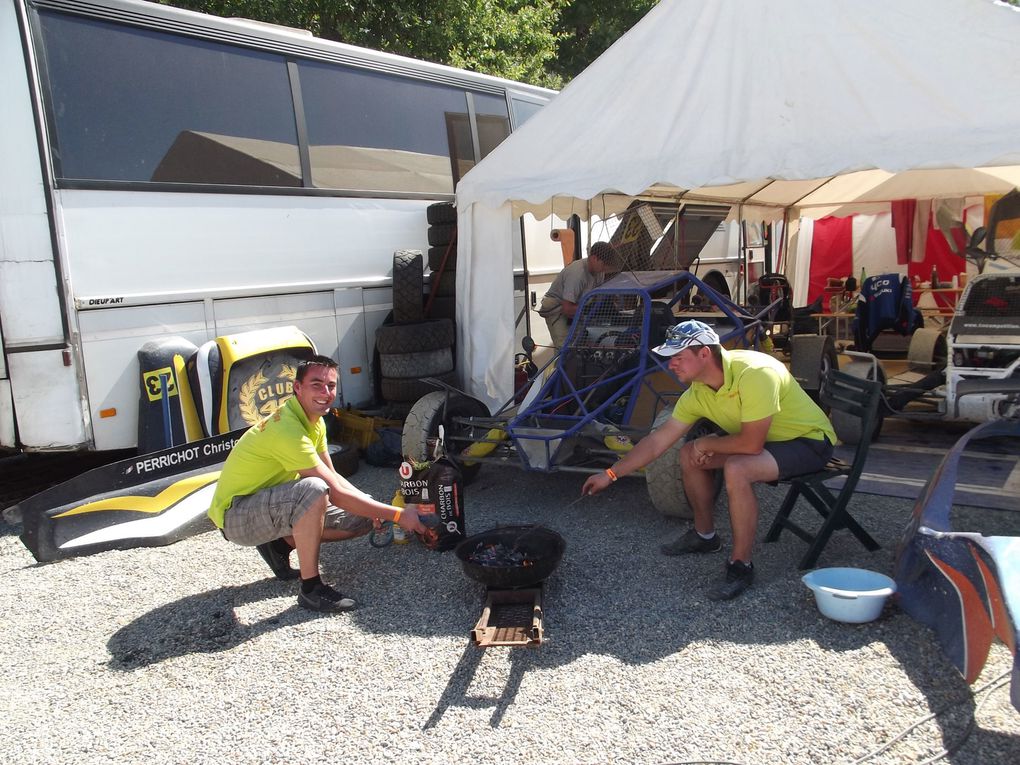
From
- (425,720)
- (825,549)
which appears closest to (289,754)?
(425,720)

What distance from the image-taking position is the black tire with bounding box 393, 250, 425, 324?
6648mm

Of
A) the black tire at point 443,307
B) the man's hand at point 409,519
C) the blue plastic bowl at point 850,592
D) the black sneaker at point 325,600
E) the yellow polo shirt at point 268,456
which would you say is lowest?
the black sneaker at point 325,600

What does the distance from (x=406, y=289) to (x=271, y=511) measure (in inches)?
127

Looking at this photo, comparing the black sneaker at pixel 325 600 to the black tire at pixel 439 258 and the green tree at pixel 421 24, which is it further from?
the green tree at pixel 421 24

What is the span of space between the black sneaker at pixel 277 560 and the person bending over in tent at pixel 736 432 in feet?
5.33

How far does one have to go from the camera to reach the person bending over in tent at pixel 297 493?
3.75m

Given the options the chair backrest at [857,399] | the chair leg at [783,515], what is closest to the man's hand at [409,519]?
the chair leg at [783,515]

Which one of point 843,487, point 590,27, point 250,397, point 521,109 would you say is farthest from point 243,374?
point 590,27

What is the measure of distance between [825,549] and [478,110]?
5574 mm

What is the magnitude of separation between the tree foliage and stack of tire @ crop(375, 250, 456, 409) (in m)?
6.60

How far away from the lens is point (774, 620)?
347 cm

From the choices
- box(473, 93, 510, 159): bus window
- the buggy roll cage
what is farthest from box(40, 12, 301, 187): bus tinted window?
the buggy roll cage

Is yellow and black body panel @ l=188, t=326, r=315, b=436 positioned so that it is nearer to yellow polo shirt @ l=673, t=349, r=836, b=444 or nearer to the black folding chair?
yellow polo shirt @ l=673, t=349, r=836, b=444

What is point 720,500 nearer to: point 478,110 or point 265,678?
point 265,678
